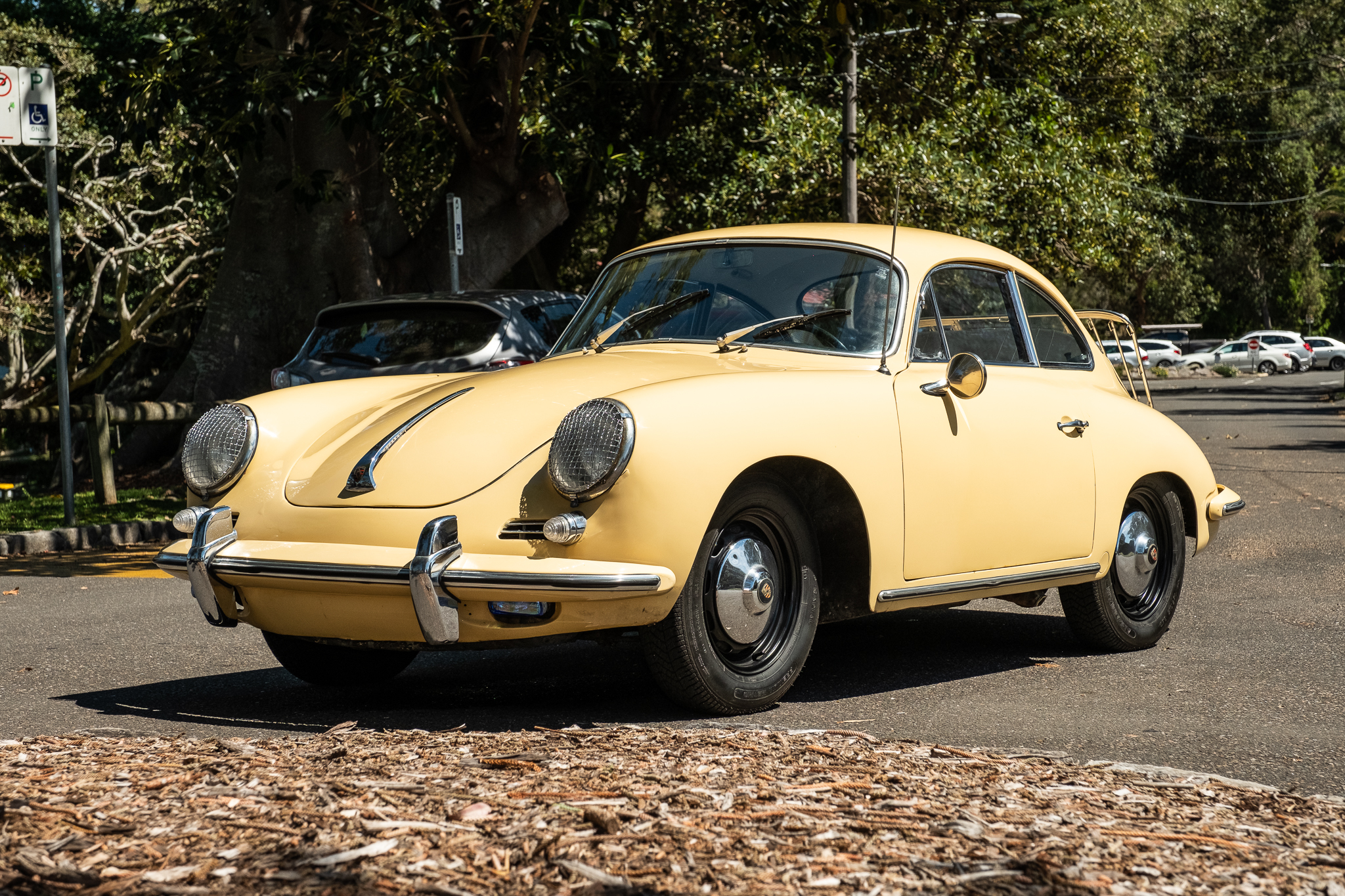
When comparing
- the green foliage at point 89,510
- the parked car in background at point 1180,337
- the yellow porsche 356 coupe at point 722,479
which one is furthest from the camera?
the parked car in background at point 1180,337

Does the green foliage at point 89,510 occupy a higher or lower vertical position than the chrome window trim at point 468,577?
lower

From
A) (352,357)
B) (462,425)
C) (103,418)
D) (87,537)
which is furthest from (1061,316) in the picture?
(103,418)

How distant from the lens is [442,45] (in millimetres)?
11500

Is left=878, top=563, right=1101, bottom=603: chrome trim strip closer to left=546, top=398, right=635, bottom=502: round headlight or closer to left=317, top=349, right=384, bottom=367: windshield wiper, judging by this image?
left=546, top=398, right=635, bottom=502: round headlight

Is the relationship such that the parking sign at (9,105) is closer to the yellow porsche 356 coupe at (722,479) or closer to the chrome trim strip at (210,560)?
the yellow porsche 356 coupe at (722,479)

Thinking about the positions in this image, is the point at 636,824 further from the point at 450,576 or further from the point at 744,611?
the point at 744,611

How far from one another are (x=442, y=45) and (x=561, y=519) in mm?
8217

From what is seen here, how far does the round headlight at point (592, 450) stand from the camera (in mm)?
4184

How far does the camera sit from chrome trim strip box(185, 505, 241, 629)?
4.57 meters

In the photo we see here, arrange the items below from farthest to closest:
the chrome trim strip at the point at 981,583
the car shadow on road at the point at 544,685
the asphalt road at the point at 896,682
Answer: the chrome trim strip at the point at 981,583
the car shadow on road at the point at 544,685
the asphalt road at the point at 896,682

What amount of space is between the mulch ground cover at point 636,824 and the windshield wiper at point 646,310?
2.11 metres

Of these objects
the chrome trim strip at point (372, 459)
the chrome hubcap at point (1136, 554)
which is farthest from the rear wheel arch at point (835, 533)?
the chrome hubcap at point (1136, 554)

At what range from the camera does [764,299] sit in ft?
17.6

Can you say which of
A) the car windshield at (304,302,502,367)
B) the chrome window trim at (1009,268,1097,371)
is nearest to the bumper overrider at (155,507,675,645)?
the chrome window trim at (1009,268,1097,371)
